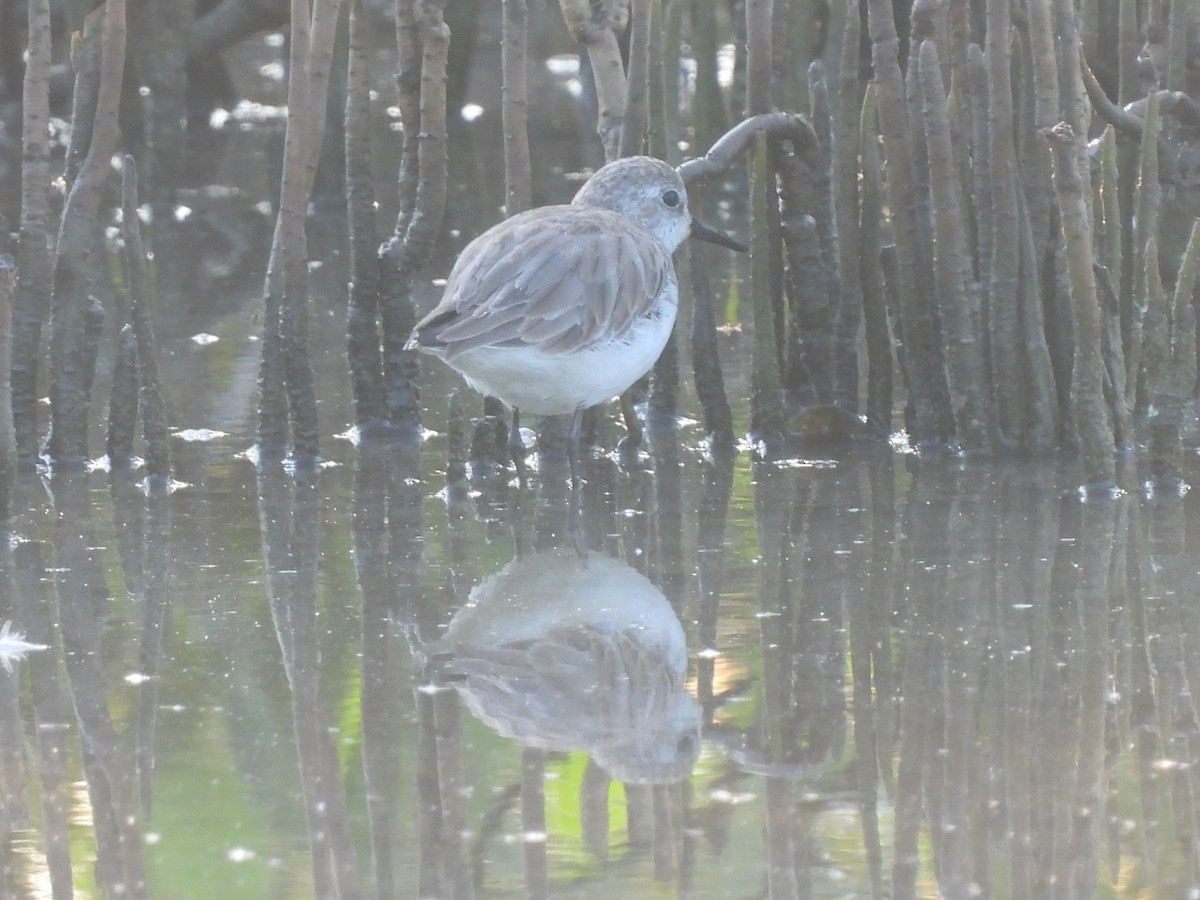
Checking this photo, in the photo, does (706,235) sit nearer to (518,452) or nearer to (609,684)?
(518,452)

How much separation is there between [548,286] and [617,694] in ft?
7.37

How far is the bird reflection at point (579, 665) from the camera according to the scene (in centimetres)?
461

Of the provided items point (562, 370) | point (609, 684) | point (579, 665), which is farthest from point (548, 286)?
point (609, 684)

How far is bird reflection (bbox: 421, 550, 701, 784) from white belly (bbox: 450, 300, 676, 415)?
81 cm

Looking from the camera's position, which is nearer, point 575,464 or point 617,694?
point 617,694

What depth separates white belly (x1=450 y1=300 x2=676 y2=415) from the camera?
263 inches

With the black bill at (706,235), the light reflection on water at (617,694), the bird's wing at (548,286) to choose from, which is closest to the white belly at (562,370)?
the bird's wing at (548,286)

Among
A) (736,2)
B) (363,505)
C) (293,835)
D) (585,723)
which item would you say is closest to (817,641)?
(585,723)

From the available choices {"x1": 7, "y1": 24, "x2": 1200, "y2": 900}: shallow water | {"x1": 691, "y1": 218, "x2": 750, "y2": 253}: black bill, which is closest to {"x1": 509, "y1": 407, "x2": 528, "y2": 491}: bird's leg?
{"x1": 7, "y1": 24, "x2": 1200, "y2": 900}: shallow water

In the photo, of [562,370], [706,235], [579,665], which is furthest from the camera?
[706,235]

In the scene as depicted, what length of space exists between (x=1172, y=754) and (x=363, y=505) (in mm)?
3235

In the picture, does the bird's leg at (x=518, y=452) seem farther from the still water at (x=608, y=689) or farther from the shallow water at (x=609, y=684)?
the still water at (x=608, y=689)

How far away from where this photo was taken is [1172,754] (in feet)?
14.5

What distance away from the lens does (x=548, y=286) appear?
6.82 m
